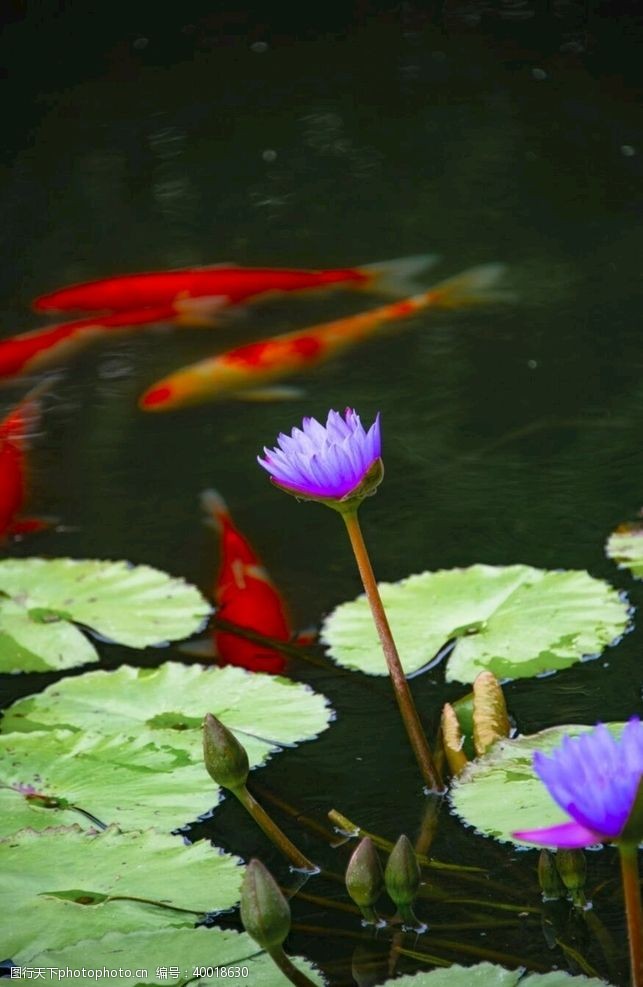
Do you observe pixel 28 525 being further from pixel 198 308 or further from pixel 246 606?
pixel 198 308

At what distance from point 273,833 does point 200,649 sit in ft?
1.54

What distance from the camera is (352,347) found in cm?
242

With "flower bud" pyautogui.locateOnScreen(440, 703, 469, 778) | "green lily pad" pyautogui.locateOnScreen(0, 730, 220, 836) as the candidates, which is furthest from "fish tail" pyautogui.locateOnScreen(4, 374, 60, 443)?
"flower bud" pyautogui.locateOnScreen(440, 703, 469, 778)

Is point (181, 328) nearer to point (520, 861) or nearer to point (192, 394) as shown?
point (192, 394)

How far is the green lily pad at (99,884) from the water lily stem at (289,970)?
0.47 ft

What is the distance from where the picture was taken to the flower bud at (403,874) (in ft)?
3.05

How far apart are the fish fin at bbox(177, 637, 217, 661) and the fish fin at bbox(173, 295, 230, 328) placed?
4.31 feet

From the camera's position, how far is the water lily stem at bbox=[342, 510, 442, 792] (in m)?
1.07

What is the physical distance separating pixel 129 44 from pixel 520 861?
4602 millimetres

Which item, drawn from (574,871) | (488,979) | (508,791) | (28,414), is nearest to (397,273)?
(28,414)

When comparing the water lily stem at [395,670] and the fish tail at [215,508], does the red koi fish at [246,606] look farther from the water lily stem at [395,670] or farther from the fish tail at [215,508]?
the water lily stem at [395,670]

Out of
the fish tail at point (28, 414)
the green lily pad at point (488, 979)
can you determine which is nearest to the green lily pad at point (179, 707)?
the green lily pad at point (488, 979)

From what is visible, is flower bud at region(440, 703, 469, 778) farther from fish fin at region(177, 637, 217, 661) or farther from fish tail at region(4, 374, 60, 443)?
fish tail at region(4, 374, 60, 443)

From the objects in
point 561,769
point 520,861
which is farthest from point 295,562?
point 561,769
